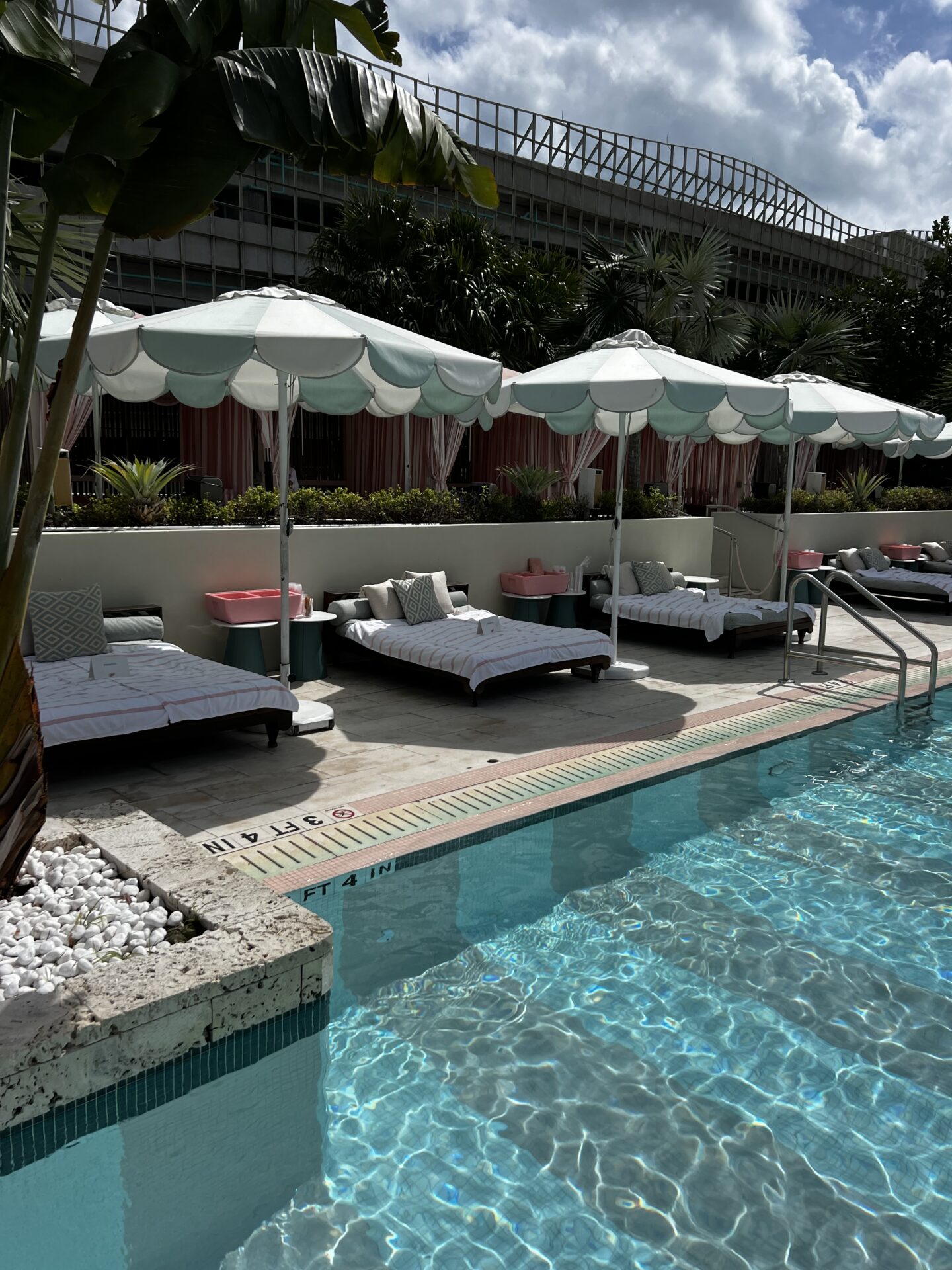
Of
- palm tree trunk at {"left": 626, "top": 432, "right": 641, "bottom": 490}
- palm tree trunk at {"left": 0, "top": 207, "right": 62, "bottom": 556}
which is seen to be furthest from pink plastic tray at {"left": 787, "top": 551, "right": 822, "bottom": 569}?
palm tree trunk at {"left": 0, "top": 207, "right": 62, "bottom": 556}

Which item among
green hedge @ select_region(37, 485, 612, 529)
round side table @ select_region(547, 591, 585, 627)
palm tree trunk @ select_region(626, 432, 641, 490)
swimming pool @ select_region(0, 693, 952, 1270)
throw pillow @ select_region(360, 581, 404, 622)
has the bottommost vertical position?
swimming pool @ select_region(0, 693, 952, 1270)

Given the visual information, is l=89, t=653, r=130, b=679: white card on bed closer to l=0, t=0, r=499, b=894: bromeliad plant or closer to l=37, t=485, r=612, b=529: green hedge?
l=37, t=485, r=612, b=529: green hedge

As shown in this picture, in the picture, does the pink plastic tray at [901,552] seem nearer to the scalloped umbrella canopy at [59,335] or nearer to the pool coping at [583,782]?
the pool coping at [583,782]

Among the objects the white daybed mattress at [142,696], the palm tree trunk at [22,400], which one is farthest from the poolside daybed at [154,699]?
the palm tree trunk at [22,400]

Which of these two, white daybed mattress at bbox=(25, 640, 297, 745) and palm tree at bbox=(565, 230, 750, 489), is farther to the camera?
palm tree at bbox=(565, 230, 750, 489)

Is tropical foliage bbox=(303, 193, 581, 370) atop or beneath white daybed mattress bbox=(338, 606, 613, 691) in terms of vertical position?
atop

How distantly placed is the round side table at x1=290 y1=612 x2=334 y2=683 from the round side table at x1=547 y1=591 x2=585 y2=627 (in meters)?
3.23

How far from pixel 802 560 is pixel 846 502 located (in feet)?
10.7

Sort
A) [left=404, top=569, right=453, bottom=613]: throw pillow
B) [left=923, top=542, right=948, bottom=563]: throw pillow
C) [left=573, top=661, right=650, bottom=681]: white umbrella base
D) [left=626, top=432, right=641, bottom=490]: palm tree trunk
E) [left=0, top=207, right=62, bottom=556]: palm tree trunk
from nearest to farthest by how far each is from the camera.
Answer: [left=0, top=207, right=62, bottom=556]: palm tree trunk → [left=573, top=661, right=650, bottom=681]: white umbrella base → [left=404, top=569, right=453, bottom=613]: throw pillow → [left=923, top=542, right=948, bottom=563]: throw pillow → [left=626, top=432, right=641, bottom=490]: palm tree trunk

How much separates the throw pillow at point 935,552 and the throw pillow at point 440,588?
11335mm

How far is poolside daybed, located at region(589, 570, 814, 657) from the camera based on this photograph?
10570 millimetres

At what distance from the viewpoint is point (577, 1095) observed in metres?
3.42

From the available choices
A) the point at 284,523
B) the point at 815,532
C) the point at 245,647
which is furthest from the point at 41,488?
the point at 815,532

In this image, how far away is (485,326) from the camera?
1820 centimetres
